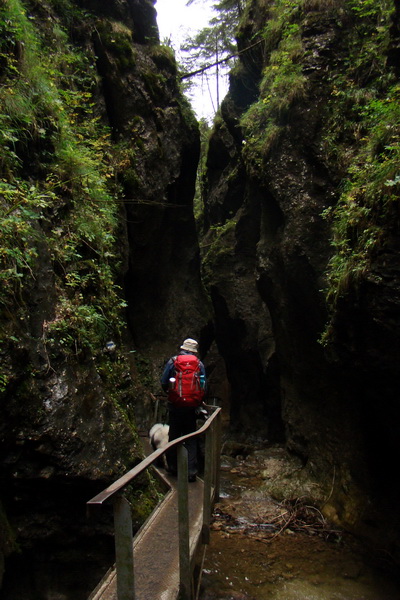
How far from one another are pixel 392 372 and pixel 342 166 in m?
4.60

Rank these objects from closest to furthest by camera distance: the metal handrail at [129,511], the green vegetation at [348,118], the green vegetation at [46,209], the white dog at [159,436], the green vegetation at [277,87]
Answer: the metal handrail at [129,511], the green vegetation at [46,209], the green vegetation at [348,118], the white dog at [159,436], the green vegetation at [277,87]

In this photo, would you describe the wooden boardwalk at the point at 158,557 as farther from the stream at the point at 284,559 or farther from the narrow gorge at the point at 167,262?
the stream at the point at 284,559

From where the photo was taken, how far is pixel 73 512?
4395 mm

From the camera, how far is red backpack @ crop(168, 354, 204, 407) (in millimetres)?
5453

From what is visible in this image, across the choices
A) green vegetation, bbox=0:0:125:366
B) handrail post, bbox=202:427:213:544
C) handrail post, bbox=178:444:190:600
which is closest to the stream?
handrail post, bbox=202:427:213:544

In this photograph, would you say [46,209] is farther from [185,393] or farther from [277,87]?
[277,87]

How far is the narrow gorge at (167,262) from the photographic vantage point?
4328mm

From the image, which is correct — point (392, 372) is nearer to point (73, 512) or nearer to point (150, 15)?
point (73, 512)

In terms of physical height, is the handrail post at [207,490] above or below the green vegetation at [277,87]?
below

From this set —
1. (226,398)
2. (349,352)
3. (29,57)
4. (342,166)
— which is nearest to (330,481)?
(349,352)

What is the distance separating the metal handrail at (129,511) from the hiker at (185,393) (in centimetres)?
33

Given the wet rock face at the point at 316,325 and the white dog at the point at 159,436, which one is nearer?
the wet rock face at the point at 316,325

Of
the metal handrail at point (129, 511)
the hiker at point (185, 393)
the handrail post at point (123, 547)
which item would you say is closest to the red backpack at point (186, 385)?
the hiker at point (185, 393)

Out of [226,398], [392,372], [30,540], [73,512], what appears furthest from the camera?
[226,398]
